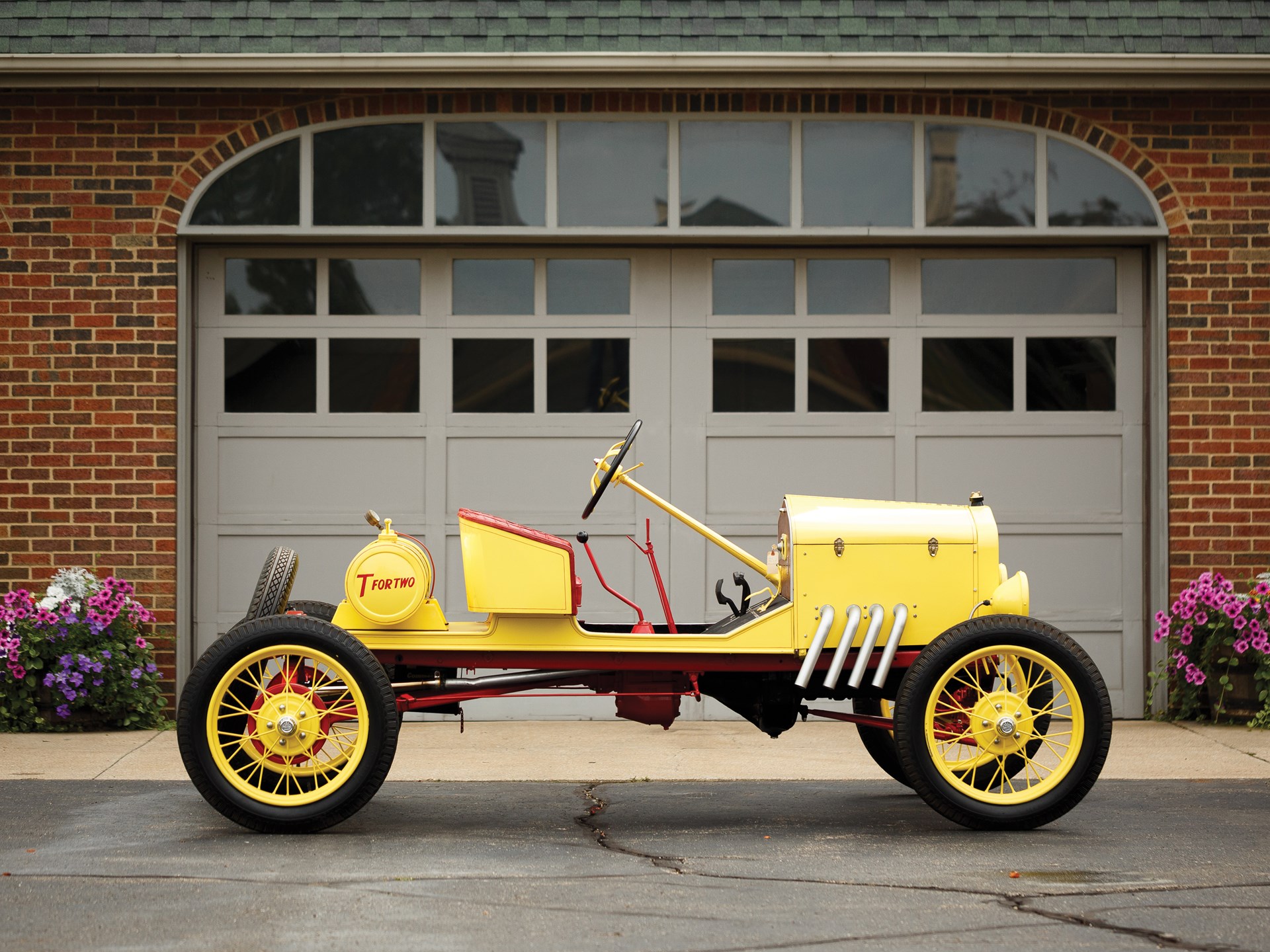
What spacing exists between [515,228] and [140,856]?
4.60 metres

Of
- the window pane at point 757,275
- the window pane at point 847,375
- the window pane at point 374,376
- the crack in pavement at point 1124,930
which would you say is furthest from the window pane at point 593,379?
the crack in pavement at point 1124,930

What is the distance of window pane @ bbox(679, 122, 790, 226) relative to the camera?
8.70 m

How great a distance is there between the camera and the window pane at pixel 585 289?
29.1 feet

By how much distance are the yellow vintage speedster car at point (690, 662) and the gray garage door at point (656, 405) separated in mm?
2980

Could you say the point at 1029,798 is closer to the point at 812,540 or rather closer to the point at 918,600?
the point at 918,600

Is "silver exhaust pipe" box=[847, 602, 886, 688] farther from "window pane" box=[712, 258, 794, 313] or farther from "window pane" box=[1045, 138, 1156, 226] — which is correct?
"window pane" box=[1045, 138, 1156, 226]

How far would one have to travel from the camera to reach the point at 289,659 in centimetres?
547

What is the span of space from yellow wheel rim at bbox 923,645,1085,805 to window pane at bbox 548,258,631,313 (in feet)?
13.0

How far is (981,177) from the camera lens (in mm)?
8703

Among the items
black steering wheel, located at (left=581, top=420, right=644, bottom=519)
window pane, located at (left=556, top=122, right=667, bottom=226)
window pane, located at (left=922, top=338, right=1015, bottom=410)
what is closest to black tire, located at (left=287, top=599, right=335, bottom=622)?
black steering wheel, located at (left=581, top=420, right=644, bottom=519)

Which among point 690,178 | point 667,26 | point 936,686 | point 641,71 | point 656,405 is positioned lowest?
point 936,686

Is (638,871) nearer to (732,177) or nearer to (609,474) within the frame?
(609,474)

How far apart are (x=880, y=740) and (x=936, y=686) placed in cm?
111

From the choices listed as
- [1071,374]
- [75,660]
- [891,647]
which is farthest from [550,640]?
[1071,374]
